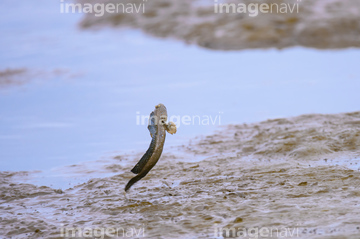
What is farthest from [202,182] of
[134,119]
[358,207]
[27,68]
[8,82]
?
[27,68]

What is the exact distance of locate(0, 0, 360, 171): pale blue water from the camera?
7191 millimetres

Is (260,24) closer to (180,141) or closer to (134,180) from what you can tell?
(180,141)

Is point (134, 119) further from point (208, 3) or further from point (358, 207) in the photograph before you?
point (208, 3)

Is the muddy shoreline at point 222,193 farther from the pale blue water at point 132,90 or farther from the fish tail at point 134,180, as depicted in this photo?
the pale blue water at point 132,90

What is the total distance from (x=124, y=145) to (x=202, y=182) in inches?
72.1

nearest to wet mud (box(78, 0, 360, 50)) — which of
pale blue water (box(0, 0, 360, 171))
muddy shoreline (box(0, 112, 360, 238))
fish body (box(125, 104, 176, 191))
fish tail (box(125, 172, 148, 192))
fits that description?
pale blue water (box(0, 0, 360, 171))

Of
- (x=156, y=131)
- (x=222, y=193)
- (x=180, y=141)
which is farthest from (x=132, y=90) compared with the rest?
(x=156, y=131)

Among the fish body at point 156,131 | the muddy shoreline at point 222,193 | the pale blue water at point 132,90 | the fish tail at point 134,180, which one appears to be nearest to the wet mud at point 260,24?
the pale blue water at point 132,90

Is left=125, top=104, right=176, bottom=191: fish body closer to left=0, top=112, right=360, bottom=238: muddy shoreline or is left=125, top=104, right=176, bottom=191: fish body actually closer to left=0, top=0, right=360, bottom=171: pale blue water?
left=0, top=112, right=360, bottom=238: muddy shoreline

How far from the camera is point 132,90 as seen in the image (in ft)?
31.1

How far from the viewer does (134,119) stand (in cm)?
796

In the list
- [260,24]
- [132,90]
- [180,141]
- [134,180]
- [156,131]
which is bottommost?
[134,180]

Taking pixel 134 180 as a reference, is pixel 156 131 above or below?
above

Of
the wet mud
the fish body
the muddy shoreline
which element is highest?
the wet mud
